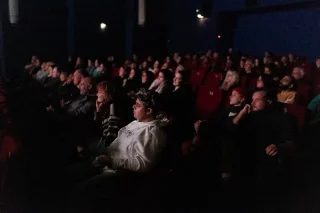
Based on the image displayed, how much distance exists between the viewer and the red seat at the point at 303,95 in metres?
4.77

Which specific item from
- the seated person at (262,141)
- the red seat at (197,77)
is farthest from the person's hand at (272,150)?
the red seat at (197,77)

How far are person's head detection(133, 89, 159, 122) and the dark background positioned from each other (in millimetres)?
7929

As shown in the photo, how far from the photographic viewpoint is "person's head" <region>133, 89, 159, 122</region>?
2.92 meters

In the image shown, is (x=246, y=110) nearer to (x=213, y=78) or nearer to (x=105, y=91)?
(x=105, y=91)

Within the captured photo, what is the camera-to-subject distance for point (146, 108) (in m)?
2.92

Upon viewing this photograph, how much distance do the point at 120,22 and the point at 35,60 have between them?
432cm

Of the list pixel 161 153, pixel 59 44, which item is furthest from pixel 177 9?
pixel 161 153

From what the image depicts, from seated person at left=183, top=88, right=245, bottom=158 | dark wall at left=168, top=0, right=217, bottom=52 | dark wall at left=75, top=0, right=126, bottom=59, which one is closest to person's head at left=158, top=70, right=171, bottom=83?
seated person at left=183, top=88, right=245, bottom=158

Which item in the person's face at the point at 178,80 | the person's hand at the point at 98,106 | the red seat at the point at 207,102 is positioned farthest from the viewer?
the person's face at the point at 178,80

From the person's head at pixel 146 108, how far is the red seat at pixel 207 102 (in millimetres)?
1577

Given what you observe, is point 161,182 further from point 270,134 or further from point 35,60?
point 35,60

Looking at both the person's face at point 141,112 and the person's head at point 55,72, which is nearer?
the person's face at point 141,112

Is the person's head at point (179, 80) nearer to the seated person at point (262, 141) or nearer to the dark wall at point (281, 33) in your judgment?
the seated person at point (262, 141)

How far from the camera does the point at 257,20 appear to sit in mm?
12062
